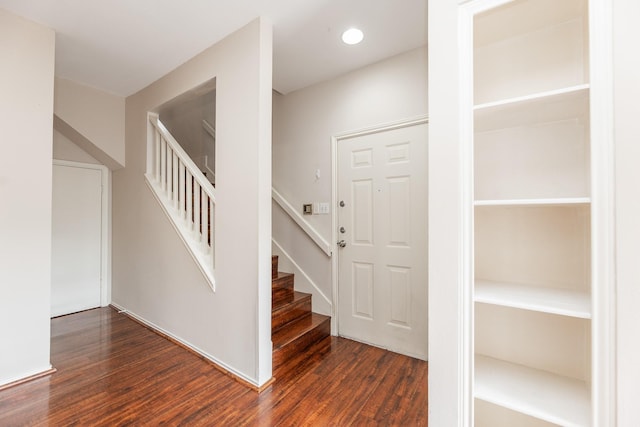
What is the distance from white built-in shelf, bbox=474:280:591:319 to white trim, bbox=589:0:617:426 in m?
0.07

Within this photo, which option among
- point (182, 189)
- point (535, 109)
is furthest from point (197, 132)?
point (535, 109)

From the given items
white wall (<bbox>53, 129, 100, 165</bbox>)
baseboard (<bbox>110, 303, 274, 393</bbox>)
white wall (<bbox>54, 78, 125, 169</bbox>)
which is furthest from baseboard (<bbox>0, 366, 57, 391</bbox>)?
white wall (<bbox>53, 129, 100, 165</bbox>)

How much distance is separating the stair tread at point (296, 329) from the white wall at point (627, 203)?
189 centimetres

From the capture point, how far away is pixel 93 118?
9.88ft

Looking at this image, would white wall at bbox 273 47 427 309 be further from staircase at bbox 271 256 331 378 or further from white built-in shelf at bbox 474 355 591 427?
white built-in shelf at bbox 474 355 591 427

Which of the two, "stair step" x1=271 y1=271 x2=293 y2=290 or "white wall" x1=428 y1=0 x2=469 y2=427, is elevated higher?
"white wall" x1=428 y1=0 x2=469 y2=427

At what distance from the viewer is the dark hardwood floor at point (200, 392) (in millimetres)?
1608

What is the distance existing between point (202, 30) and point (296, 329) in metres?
2.59

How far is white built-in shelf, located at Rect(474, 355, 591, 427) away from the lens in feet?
3.09

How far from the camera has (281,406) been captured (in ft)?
5.62

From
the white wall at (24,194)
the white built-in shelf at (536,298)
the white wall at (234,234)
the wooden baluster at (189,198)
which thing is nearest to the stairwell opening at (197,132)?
the white wall at (234,234)

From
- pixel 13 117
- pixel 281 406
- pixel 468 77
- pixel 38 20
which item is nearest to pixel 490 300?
pixel 468 77

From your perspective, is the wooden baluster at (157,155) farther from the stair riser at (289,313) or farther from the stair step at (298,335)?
the stair step at (298,335)

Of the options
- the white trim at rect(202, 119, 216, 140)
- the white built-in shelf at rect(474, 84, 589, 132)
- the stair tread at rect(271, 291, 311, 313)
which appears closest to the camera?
the white built-in shelf at rect(474, 84, 589, 132)
